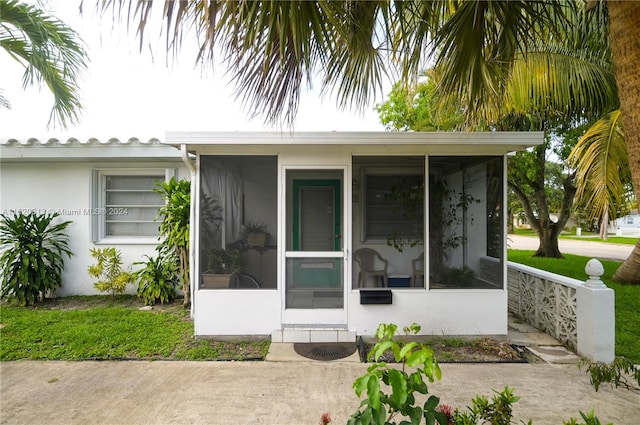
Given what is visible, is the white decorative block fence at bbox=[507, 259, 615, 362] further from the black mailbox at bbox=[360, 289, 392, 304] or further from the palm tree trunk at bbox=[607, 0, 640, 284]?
the palm tree trunk at bbox=[607, 0, 640, 284]

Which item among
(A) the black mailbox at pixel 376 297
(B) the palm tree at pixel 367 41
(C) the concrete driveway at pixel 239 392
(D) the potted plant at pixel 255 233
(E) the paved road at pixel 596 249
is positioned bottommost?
(E) the paved road at pixel 596 249

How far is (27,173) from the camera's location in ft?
19.0

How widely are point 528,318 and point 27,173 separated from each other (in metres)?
8.69

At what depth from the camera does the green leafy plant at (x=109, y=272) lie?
18.0 feet

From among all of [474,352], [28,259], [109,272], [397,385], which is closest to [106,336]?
[109,272]

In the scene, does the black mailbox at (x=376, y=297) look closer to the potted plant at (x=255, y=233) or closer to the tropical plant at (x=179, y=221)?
the potted plant at (x=255, y=233)

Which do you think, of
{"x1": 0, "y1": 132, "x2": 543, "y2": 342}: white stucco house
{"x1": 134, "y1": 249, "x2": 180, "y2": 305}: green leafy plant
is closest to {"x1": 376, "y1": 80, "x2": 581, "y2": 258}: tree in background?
{"x1": 0, "y1": 132, "x2": 543, "y2": 342}: white stucco house

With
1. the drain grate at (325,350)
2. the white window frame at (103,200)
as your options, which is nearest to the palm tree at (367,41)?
the drain grate at (325,350)

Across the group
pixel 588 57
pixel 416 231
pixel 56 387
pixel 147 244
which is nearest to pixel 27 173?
pixel 147 244

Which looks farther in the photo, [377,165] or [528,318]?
[528,318]

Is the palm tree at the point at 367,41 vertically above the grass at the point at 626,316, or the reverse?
the palm tree at the point at 367,41

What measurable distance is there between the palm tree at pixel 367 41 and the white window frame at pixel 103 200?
170 inches

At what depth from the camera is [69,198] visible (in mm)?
5781

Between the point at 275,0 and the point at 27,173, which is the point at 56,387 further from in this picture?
the point at 27,173
